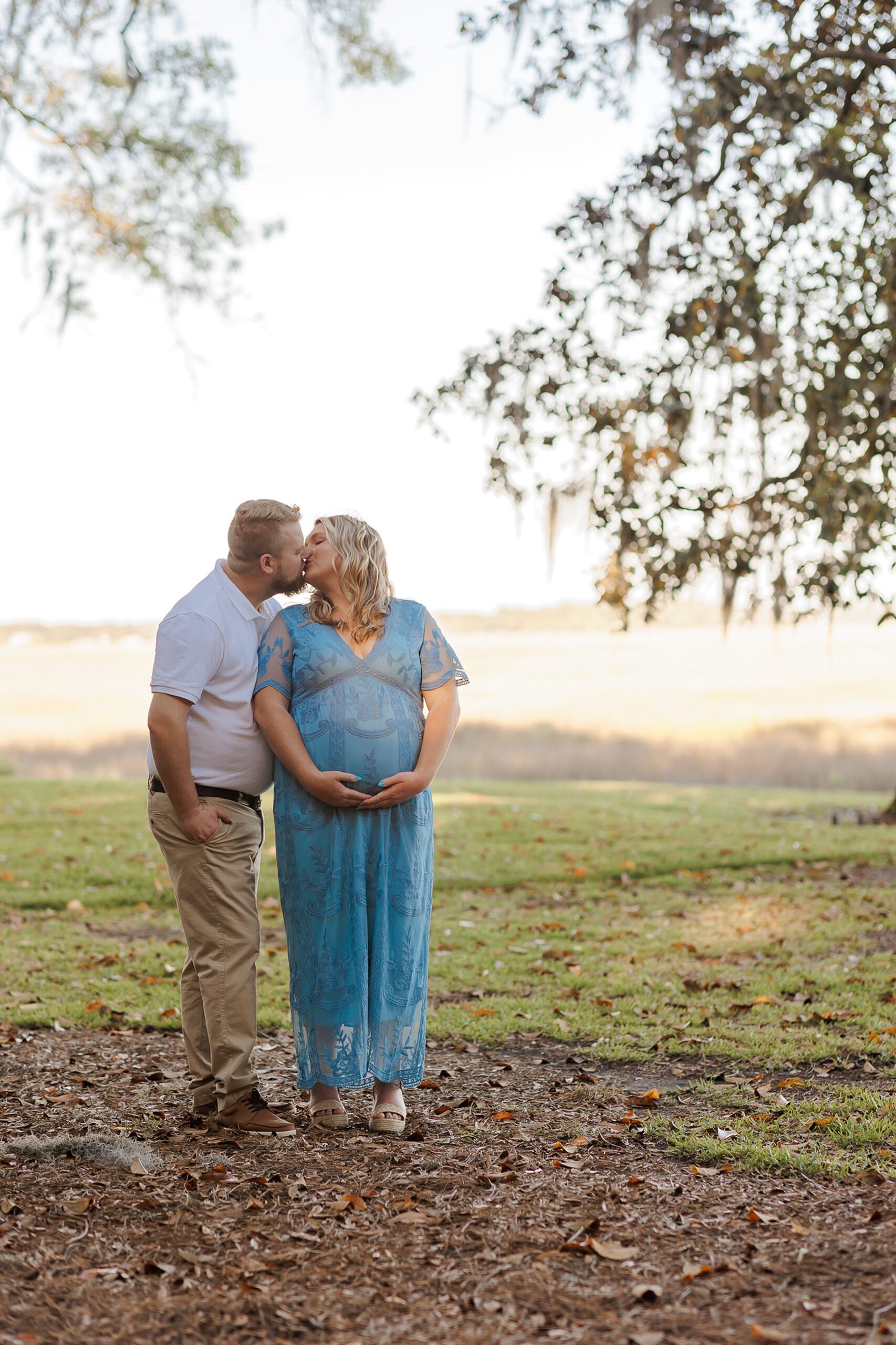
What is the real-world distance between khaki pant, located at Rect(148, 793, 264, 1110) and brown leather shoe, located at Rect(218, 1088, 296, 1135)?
32mm

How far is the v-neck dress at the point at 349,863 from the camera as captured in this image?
441 centimetres

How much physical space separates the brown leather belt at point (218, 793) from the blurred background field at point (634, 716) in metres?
6.51

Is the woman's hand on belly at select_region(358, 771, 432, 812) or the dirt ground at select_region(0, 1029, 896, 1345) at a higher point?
the woman's hand on belly at select_region(358, 771, 432, 812)

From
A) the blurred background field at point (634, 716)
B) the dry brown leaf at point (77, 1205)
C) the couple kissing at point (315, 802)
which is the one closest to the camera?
the dry brown leaf at point (77, 1205)

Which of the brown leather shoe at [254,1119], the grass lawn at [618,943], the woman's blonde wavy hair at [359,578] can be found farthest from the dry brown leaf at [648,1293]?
the woman's blonde wavy hair at [359,578]

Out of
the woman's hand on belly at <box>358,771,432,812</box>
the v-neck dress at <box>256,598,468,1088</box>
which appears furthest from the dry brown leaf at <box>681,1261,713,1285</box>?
the woman's hand on belly at <box>358,771,432,812</box>

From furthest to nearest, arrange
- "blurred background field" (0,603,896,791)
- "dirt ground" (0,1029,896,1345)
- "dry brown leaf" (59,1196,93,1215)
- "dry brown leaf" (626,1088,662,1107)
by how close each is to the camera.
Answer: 1. "blurred background field" (0,603,896,791)
2. "dry brown leaf" (626,1088,662,1107)
3. "dry brown leaf" (59,1196,93,1215)
4. "dirt ground" (0,1029,896,1345)

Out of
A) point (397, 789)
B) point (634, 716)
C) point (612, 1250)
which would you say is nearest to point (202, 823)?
point (397, 789)

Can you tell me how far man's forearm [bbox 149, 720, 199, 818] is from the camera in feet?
14.1

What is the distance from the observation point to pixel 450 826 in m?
13.8

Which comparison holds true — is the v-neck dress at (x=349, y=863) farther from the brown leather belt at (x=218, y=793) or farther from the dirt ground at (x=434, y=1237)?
the dirt ground at (x=434, y=1237)

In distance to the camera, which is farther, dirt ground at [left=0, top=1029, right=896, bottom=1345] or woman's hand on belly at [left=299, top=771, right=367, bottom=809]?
woman's hand on belly at [left=299, top=771, right=367, bottom=809]

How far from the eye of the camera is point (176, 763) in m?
4.30

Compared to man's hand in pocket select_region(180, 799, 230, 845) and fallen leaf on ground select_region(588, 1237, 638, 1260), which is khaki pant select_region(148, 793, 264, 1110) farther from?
fallen leaf on ground select_region(588, 1237, 638, 1260)
